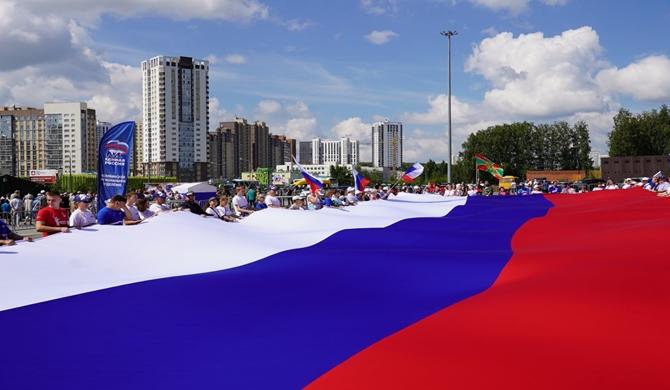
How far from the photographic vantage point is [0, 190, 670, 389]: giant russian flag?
3.73m

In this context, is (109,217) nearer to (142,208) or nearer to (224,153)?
(142,208)

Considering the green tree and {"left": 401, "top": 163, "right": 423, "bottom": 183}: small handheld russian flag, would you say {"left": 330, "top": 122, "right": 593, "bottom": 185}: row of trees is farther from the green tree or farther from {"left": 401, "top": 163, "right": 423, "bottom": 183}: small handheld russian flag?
{"left": 401, "top": 163, "right": 423, "bottom": 183}: small handheld russian flag

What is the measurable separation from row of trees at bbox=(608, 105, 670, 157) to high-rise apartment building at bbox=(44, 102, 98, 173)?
101 meters

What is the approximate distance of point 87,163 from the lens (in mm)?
151000

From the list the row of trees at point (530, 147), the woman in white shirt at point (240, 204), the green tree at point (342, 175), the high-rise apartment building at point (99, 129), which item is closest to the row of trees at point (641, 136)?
the row of trees at point (530, 147)

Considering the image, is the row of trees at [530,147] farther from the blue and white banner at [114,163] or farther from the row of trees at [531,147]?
the blue and white banner at [114,163]

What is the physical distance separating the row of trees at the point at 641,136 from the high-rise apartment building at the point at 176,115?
10186 cm

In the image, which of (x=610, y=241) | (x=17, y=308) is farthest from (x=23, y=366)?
(x=610, y=241)

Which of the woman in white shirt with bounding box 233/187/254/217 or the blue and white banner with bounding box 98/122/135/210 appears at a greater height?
the blue and white banner with bounding box 98/122/135/210

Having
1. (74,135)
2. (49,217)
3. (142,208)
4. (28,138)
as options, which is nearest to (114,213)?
(49,217)

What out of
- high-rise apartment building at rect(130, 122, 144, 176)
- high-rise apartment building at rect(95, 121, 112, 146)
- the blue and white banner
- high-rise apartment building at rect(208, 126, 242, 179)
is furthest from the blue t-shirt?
high-rise apartment building at rect(130, 122, 144, 176)

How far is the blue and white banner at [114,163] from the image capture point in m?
11.3

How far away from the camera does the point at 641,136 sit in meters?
78.2

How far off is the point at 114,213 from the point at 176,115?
14971cm
